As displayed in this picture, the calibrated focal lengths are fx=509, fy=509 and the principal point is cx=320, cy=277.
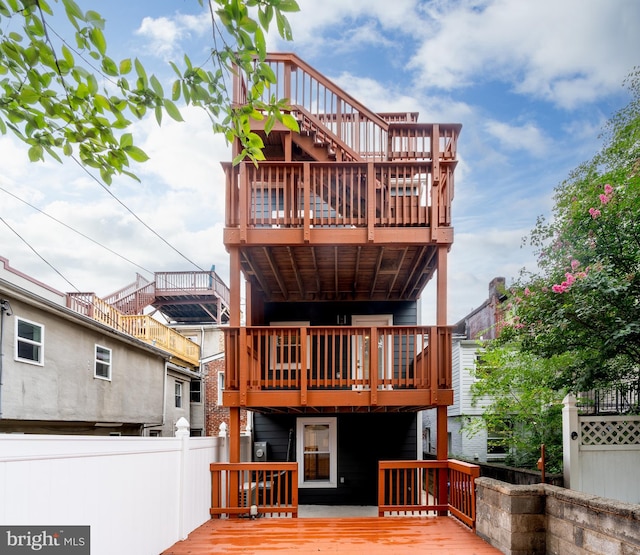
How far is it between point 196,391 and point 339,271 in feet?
46.1

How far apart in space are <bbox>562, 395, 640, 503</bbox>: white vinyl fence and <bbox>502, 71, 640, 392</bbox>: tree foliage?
2.11 feet

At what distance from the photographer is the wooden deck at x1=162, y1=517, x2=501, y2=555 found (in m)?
5.34

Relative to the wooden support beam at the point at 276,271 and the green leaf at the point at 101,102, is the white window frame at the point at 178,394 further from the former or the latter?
the green leaf at the point at 101,102

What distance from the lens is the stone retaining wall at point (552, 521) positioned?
3686mm

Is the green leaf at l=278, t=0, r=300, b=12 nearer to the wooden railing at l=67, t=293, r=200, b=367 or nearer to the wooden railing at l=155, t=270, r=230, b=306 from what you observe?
the wooden railing at l=67, t=293, r=200, b=367

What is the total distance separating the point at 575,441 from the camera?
24.0 ft

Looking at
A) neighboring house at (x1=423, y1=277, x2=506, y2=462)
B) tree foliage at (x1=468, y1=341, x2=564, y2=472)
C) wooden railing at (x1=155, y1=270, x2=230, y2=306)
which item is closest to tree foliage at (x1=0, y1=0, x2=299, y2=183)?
tree foliage at (x1=468, y1=341, x2=564, y2=472)

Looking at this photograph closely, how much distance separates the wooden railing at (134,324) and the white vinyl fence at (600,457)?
45.1 feet

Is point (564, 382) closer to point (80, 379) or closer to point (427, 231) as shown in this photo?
point (427, 231)

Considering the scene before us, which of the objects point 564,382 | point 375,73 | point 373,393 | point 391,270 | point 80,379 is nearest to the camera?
point 373,393

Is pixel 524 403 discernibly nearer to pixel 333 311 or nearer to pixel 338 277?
pixel 333 311

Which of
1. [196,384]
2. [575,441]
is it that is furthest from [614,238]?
[196,384]

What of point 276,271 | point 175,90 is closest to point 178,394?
point 276,271

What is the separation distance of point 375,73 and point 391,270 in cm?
846
